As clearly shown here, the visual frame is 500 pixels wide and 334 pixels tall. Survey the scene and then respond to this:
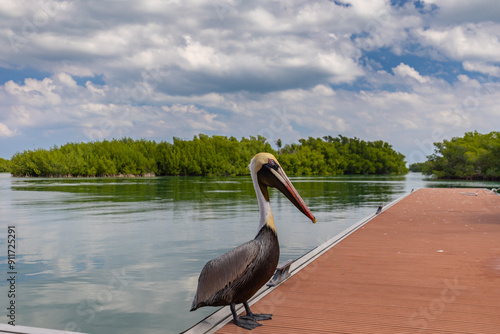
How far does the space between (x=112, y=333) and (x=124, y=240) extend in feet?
23.6

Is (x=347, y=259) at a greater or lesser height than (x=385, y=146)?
lesser

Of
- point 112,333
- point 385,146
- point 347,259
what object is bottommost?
point 112,333

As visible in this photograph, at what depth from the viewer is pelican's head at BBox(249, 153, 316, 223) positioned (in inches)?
131

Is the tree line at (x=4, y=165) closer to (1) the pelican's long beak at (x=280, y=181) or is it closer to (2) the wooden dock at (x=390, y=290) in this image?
(2) the wooden dock at (x=390, y=290)

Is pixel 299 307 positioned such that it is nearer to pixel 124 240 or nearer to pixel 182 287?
pixel 182 287

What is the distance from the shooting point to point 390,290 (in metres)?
4.84

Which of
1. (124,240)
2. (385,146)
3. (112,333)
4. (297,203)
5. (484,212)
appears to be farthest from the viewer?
(385,146)

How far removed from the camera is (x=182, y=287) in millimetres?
7629

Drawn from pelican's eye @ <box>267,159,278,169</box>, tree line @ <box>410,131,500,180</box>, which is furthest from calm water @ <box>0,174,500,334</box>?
tree line @ <box>410,131,500,180</box>

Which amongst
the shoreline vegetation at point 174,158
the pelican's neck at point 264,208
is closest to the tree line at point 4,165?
the shoreline vegetation at point 174,158

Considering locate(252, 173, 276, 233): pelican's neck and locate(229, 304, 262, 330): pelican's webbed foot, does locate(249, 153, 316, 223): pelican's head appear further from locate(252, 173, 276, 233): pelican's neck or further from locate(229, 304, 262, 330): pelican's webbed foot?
locate(229, 304, 262, 330): pelican's webbed foot

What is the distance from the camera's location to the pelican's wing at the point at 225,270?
338cm

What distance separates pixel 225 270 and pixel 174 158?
105m

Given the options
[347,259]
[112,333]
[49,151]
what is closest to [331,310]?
[347,259]
